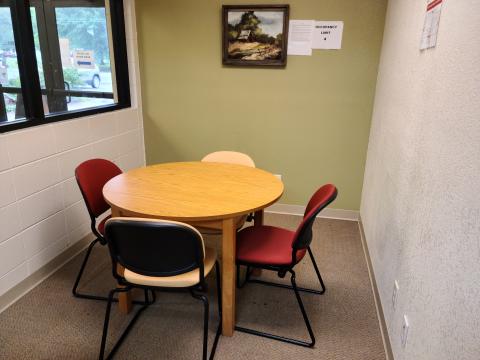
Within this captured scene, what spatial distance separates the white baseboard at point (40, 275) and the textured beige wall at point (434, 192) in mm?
2249

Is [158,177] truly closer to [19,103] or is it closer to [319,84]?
[19,103]

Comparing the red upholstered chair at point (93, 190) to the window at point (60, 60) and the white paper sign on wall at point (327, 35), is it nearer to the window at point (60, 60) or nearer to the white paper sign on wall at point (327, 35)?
the window at point (60, 60)

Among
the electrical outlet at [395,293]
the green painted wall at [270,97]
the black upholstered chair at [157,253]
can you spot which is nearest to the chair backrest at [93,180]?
the black upholstered chair at [157,253]

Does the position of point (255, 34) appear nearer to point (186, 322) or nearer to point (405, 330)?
point (186, 322)

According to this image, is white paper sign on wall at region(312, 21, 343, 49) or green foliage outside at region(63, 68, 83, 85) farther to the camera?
white paper sign on wall at region(312, 21, 343, 49)

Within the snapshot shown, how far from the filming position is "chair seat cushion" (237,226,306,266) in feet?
5.90

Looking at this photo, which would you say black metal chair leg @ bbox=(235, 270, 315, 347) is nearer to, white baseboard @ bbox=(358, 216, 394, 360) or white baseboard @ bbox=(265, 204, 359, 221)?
white baseboard @ bbox=(358, 216, 394, 360)

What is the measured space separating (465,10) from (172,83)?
270 cm

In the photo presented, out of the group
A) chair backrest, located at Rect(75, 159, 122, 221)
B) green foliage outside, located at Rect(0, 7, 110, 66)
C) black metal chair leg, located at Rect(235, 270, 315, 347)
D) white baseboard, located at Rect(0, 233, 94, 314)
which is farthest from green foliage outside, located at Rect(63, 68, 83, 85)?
black metal chair leg, located at Rect(235, 270, 315, 347)

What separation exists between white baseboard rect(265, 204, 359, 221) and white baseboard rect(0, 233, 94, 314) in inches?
72.1

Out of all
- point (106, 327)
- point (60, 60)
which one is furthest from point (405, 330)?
point (60, 60)

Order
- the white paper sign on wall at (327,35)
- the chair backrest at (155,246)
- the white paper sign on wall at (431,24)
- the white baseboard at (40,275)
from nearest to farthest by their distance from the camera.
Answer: the chair backrest at (155,246) → the white paper sign on wall at (431,24) → the white baseboard at (40,275) → the white paper sign on wall at (327,35)

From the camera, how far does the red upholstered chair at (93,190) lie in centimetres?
202

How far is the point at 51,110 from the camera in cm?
253
